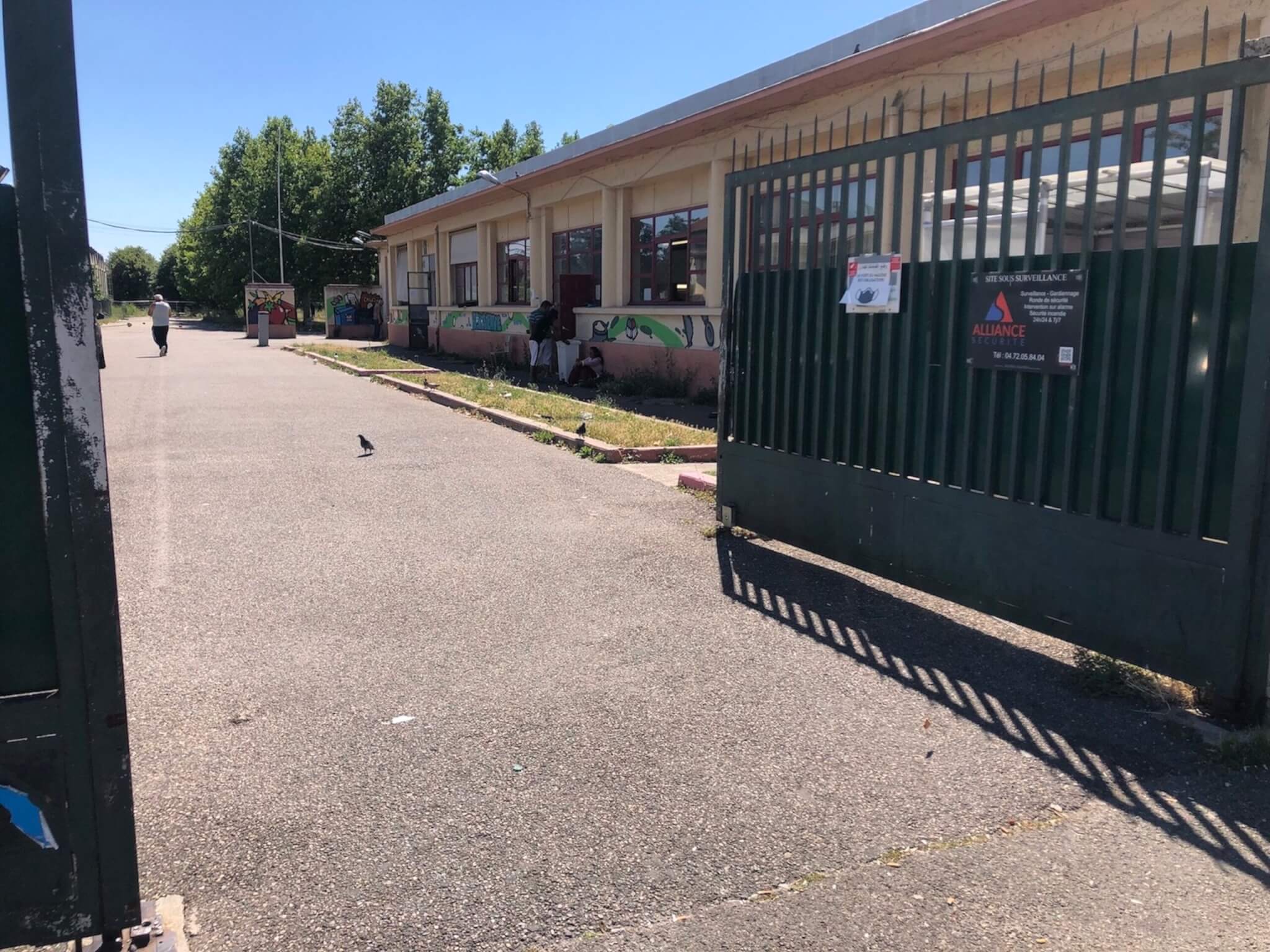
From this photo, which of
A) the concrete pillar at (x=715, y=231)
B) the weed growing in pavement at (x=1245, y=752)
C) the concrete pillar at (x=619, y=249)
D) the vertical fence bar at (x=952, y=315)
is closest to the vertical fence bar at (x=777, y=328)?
the vertical fence bar at (x=952, y=315)

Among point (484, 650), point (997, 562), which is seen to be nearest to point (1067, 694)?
point (997, 562)

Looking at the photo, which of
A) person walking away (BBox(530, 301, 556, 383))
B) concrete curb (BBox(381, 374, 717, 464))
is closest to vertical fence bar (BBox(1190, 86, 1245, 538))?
concrete curb (BBox(381, 374, 717, 464))

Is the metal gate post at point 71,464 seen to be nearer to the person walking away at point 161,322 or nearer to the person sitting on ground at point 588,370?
the person sitting on ground at point 588,370

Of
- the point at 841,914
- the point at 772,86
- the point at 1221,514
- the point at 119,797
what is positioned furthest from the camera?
the point at 772,86

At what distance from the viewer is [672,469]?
10.4 meters

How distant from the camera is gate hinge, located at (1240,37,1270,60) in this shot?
398 cm

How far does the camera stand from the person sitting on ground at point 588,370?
1964 cm

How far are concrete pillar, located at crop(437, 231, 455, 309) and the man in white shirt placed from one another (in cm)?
843

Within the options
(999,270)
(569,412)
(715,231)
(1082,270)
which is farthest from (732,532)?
(715,231)

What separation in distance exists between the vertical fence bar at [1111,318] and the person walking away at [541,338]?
54.3ft

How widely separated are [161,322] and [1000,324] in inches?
1222

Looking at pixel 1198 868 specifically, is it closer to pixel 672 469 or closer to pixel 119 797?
pixel 119 797

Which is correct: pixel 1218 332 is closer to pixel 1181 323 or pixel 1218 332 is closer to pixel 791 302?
pixel 1181 323

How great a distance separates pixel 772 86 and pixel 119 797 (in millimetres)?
13505
